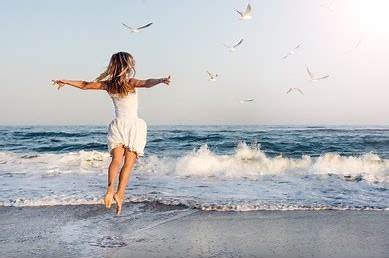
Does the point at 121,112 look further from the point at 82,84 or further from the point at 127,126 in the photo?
the point at 82,84

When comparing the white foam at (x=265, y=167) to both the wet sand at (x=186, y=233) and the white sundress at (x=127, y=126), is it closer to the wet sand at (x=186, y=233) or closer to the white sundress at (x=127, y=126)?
the wet sand at (x=186, y=233)

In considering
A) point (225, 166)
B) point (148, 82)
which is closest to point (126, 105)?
point (148, 82)

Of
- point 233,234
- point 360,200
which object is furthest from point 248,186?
point 233,234

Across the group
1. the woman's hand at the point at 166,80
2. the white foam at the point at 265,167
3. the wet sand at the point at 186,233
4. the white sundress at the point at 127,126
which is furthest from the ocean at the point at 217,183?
the woman's hand at the point at 166,80

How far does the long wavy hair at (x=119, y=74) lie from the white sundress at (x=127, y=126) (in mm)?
102

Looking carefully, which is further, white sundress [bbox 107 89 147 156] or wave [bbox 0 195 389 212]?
wave [bbox 0 195 389 212]

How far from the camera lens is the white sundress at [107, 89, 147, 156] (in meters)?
5.98

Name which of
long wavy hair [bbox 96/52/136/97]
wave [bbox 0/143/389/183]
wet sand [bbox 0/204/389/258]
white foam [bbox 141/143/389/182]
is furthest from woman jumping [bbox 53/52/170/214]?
white foam [bbox 141/143/389/182]

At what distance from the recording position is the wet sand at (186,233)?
606 cm

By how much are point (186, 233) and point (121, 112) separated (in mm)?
2003

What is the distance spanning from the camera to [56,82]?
6.04m

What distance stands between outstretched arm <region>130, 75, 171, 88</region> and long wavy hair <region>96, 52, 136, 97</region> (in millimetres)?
61

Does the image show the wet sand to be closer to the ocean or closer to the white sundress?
the ocean

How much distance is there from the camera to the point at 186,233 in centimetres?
700
